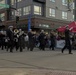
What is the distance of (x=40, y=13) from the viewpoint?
50188mm

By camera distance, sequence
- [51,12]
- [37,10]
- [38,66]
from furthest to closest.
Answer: [51,12] → [37,10] → [38,66]

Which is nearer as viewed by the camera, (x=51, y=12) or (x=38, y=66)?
(x=38, y=66)

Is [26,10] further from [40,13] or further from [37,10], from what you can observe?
[40,13]

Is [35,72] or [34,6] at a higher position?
[34,6]

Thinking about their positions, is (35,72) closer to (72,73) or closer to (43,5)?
(72,73)

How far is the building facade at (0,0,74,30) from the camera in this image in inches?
1901

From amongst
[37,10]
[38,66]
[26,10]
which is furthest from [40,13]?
[38,66]

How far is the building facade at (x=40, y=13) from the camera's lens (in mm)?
48281

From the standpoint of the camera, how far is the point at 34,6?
49.1 m

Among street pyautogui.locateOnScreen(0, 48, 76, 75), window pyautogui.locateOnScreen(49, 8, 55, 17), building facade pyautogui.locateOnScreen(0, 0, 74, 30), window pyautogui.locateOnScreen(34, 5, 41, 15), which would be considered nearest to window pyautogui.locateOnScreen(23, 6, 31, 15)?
building facade pyautogui.locateOnScreen(0, 0, 74, 30)

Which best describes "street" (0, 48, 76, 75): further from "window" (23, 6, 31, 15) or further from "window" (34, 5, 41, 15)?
"window" (34, 5, 41, 15)

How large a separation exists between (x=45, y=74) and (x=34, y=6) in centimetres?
4016

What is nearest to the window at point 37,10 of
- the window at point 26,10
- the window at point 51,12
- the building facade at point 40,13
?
the building facade at point 40,13

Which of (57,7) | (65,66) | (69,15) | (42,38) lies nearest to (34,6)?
(57,7)
